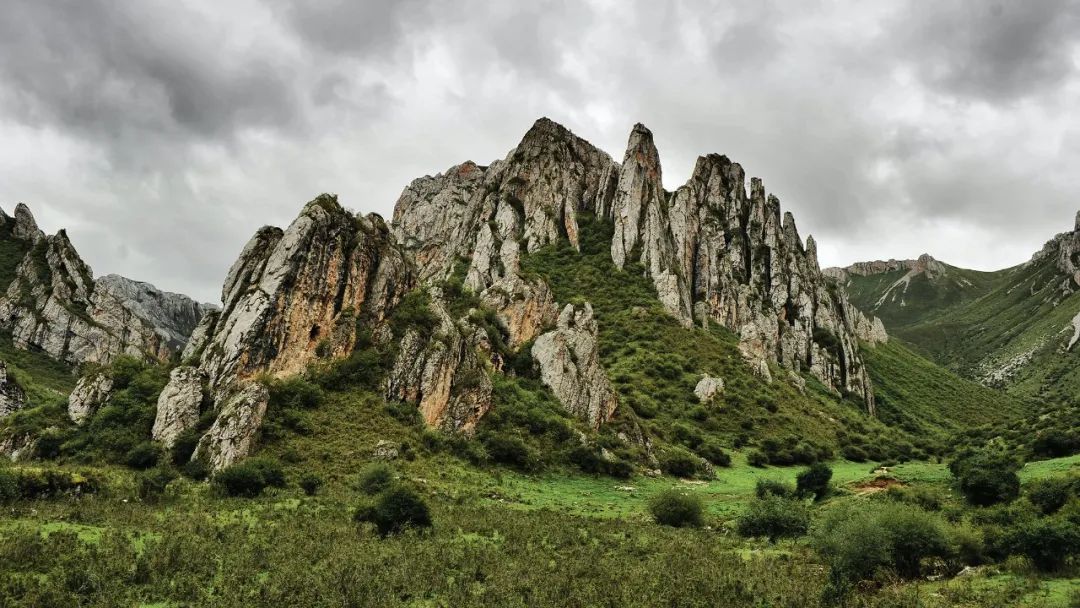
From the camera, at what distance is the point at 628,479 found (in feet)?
150

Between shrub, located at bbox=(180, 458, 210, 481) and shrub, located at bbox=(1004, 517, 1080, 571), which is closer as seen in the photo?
shrub, located at bbox=(1004, 517, 1080, 571)

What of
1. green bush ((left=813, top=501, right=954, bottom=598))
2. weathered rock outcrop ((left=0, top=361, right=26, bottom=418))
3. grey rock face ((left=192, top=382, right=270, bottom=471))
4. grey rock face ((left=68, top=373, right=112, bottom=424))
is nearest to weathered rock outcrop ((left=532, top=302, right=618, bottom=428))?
grey rock face ((left=192, top=382, right=270, bottom=471))

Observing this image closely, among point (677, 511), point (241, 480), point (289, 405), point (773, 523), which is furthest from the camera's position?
point (289, 405)

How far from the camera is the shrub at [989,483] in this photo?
96.8ft

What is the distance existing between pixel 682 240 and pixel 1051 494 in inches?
3672

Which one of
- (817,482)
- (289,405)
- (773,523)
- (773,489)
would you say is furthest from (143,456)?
(817,482)

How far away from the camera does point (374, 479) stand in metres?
32.5

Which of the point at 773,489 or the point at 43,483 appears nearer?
the point at 43,483

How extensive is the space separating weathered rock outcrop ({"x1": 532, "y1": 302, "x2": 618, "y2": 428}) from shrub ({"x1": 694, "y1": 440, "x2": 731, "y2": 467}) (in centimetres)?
1049

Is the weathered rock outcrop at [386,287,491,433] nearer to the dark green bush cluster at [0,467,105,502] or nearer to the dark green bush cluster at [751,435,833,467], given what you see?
the dark green bush cluster at [0,467,105,502]

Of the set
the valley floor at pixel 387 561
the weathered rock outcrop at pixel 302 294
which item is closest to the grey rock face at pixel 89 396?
the weathered rock outcrop at pixel 302 294

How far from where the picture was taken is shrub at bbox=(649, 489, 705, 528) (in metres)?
31.2

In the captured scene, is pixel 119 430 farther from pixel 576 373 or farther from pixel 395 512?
pixel 576 373

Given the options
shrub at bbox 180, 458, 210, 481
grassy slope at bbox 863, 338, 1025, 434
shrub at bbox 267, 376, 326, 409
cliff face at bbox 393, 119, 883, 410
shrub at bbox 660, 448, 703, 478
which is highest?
cliff face at bbox 393, 119, 883, 410
